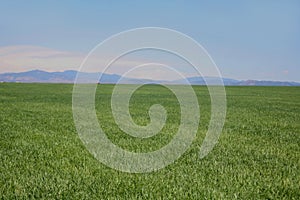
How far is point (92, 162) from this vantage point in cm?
833

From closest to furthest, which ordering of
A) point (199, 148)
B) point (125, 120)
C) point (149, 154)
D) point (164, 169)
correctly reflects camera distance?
point (164, 169) < point (149, 154) < point (199, 148) < point (125, 120)

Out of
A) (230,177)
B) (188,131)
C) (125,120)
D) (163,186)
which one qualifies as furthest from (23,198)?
(125,120)

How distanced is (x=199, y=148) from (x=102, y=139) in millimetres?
2958

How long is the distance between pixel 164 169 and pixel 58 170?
6.98ft

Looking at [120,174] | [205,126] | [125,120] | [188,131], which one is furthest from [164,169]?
[125,120]

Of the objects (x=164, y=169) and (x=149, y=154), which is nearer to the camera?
(x=164, y=169)

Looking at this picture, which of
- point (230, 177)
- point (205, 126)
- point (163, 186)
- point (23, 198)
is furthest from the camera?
point (205, 126)

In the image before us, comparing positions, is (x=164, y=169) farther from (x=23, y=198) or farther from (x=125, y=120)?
(x=125, y=120)

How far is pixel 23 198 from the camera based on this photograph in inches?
235

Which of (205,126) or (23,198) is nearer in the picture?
(23,198)

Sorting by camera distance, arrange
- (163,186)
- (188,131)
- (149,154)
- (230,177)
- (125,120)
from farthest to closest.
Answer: (125,120)
(188,131)
(149,154)
(230,177)
(163,186)

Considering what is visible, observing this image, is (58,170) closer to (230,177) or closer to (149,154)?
(149,154)

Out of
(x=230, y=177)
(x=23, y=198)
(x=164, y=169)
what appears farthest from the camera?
(x=164, y=169)

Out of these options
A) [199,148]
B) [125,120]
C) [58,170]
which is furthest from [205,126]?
[58,170]
